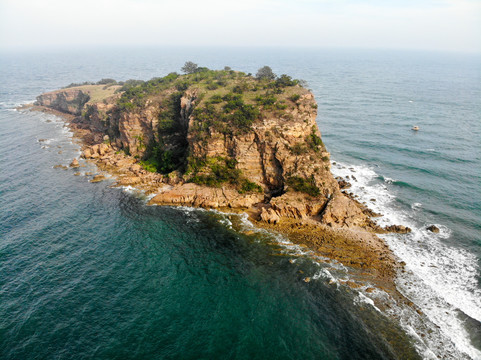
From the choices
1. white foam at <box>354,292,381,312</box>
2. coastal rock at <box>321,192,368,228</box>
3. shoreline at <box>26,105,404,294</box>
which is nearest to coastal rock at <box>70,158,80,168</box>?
shoreline at <box>26,105,404,294</box>

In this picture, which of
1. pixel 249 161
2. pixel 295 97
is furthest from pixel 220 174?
pixel 295 97

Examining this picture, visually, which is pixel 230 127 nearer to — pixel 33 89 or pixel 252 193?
pixel 252 193

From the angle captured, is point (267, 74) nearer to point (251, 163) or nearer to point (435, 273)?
point (251, 163)

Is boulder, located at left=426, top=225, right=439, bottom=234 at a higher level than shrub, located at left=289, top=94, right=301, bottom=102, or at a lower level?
lower

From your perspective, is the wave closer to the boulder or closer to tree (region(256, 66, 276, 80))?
the boulder

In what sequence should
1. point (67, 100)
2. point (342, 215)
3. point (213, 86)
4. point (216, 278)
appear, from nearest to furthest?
point (216, 278) < point (342, 215) < point (213, 86) < point (67, 100)
